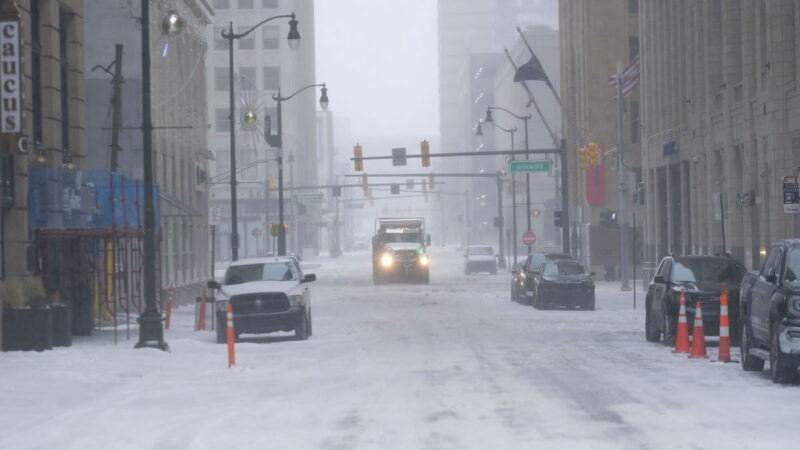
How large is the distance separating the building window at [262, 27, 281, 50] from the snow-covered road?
317 feet

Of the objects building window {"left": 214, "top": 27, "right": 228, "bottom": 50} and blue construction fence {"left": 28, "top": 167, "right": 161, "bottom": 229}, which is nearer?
blue construction fence {"left": 28, "top": 167, "right": 161, "bottom": 229}

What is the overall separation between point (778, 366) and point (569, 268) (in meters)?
23.4

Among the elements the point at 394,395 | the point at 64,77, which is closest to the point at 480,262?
the point at 64,77

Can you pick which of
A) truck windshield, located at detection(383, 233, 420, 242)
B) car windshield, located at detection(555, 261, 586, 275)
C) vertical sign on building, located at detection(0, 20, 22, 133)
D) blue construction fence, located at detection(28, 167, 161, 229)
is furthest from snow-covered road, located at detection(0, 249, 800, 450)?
truck windshield, located at detection(383, 233, 420, 242)

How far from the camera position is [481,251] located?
81438 mm

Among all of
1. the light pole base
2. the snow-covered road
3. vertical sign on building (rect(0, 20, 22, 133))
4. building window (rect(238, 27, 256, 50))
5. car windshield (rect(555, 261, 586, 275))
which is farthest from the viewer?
building window (rect(238, 27, 256, 50))

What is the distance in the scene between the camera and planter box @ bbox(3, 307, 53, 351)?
22234 millimetres

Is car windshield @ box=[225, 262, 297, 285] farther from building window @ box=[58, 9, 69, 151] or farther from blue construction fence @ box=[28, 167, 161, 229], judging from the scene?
building window @ box=[58, 9, 69, 151]

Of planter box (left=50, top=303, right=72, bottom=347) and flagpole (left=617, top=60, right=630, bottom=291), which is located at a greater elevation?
flagpole (left=617, top=60, right=630, bottom=291)

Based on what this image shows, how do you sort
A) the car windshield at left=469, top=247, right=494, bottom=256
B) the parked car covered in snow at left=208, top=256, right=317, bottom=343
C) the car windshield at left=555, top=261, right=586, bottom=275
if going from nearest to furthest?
the parked car covered in snow at left=208, top=256, right=317, bottom=343, the car windshield at left=555, top=261, right=586, bottom=275, the car windshield at left=469, top=247, right=494, bottom=256

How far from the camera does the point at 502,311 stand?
37656 millimetres

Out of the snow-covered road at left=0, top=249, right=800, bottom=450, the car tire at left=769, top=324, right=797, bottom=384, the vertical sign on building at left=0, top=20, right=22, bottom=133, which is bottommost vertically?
the snow-covered road at left=0, top=249, right=800, bottom=450

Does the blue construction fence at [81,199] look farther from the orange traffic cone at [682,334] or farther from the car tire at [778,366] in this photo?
the car tire at [778,366]

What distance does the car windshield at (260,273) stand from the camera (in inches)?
1059
